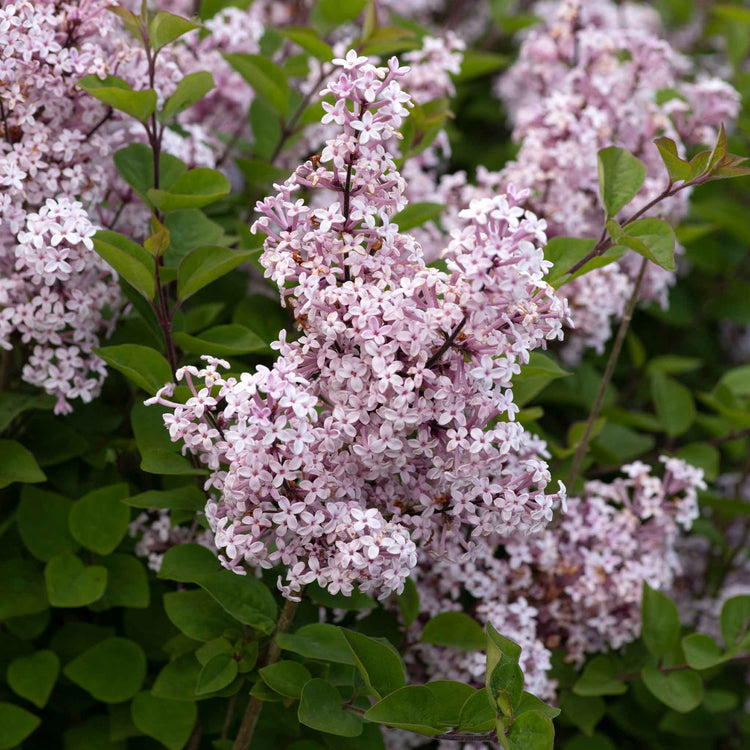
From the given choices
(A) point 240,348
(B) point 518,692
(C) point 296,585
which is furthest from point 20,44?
(B) point 518,692

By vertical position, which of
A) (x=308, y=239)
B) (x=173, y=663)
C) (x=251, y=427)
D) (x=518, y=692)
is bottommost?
(x=173, y=663)

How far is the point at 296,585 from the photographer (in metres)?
0.85

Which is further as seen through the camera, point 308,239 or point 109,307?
point 109,307

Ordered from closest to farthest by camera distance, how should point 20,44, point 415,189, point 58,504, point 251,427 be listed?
1. point 251,427
2. point 20,44
3. point 58,504
4. point 415,189

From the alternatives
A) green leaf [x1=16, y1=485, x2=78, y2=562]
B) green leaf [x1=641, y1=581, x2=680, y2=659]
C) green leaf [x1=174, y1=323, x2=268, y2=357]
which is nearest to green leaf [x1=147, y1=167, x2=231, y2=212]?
green leaf [x1=174, y1=323, x2=268, y2=357]

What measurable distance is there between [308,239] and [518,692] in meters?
0.47

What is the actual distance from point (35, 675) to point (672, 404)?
3.66 feet

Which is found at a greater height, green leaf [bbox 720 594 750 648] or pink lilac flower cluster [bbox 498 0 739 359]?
pink lilac flower cluster [bbox 498 0 739 359]

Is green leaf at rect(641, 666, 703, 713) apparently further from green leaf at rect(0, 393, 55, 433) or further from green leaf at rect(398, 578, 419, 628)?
green leaf at rect(0, 393, 55, 433)

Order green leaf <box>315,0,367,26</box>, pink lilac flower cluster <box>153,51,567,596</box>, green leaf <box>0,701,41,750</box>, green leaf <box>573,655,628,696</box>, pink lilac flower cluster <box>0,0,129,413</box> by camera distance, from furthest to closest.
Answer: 1. green leaf <box>315,0,367,26</box>
2. green leaf <box>573,655,628,696</box>
3. green leaf <box>0,701,41,750</box>
4. pink lilac flower cluster <box>0,0,129,413</box>
5. pink lilac flower cluster <box>153,51,567,596</box>

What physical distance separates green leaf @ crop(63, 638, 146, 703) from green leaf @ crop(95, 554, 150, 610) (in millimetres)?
51

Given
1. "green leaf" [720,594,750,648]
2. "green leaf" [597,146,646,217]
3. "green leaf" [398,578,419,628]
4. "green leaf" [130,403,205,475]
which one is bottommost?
"green leaf" [720,594,750,648]

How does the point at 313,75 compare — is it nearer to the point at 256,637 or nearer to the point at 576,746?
the point at 256,637

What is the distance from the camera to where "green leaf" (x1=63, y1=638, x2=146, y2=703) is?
1.11 metres
